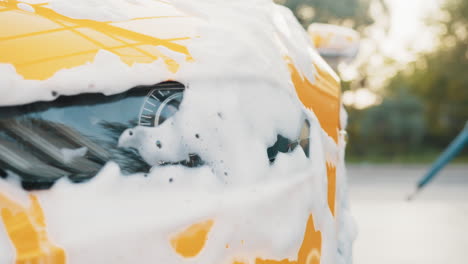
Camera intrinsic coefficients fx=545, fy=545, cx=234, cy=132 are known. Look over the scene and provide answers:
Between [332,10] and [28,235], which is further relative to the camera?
[332,10]

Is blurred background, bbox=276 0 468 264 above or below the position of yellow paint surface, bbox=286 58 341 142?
below

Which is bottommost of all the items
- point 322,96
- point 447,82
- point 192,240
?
point 447,82

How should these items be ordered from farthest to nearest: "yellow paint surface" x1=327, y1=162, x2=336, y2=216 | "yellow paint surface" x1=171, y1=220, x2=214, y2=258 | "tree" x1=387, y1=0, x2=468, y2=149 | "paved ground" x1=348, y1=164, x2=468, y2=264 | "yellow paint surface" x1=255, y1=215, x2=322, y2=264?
"tree" x1=387, y1=0, x2=468, y2=149
"paved ground" x1=348, y1=164, x2=468, y2=264
"yellow paint surface" x1=327, y1=162, x2=336, y2=216
"yellow paint surface" x1=255, y1=215, x2=322, y2=264
"yellow paint surface" x1=171, y1=220, x2=214, y2=258

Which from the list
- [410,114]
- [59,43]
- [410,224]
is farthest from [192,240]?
[410,114]

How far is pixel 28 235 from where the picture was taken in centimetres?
118

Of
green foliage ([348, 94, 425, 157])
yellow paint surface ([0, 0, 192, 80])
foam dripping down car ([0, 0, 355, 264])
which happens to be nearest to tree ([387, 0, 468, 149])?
green foliage ([348, 94, 425, 157])

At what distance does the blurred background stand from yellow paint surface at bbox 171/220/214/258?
4.03 metres

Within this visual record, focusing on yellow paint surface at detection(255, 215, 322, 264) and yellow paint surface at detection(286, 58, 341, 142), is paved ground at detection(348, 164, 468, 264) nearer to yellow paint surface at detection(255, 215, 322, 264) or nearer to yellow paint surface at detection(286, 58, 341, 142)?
yellow paint surface at detection(286, 58, 341, 142)

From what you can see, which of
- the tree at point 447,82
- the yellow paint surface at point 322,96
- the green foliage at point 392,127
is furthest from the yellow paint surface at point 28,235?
the tree at point 447,82

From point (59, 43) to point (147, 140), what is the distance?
309 mm

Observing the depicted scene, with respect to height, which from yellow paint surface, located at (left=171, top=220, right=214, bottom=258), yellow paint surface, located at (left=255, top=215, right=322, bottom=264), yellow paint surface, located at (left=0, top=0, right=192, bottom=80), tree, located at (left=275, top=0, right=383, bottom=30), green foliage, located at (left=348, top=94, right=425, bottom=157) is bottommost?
green foliage, located at (left=348, top=94, right=425, bottom=157)

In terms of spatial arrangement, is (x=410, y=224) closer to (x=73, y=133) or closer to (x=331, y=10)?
(x=73, y=133)

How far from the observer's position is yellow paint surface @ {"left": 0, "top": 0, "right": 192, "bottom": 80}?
4.08 feet

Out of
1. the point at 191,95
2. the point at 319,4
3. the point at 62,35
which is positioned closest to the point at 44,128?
the point at 62,35
